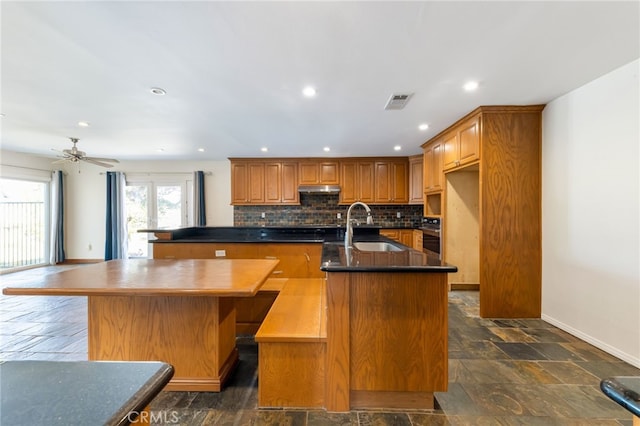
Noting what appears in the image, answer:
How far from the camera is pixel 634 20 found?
5.07 feet

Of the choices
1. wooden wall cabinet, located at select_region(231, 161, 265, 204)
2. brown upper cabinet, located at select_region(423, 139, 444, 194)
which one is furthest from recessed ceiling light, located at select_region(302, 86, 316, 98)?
wooden wall cabinet, located at select_region(231, 161, 265, 204)

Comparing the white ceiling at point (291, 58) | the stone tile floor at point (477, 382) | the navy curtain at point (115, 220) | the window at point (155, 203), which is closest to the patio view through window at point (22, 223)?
the navy curtain at point (115, 220)

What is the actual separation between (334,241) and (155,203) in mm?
4946

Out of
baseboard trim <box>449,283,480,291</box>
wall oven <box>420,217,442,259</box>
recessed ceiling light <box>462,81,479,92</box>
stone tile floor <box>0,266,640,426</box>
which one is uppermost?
recessed ceiling light <box>462,81,479,92</box>

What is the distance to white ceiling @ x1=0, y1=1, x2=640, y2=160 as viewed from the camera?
4.83 ft

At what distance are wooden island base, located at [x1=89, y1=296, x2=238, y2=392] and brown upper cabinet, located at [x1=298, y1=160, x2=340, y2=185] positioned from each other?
3936 millimetres

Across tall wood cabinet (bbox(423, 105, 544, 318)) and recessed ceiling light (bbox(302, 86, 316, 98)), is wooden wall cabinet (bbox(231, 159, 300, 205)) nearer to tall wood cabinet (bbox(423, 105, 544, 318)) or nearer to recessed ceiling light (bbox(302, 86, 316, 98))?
recessed ceiling light (bbox(302, 86, 316, 98))

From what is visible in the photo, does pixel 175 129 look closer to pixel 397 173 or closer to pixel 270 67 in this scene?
pixel 270 67

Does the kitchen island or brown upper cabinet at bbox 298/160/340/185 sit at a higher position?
brown upper cabinet at bbox 298/160/340/185

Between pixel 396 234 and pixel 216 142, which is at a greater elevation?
pixel 216 142

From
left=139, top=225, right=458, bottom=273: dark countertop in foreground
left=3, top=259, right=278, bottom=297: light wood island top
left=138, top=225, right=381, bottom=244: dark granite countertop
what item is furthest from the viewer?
left=138, top=225, right=381, bottom=244: dark granite countertop

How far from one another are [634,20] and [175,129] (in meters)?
4.31

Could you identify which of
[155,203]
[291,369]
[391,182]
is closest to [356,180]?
[391,182]

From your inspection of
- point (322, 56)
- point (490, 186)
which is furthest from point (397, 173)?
point (322, 56)
